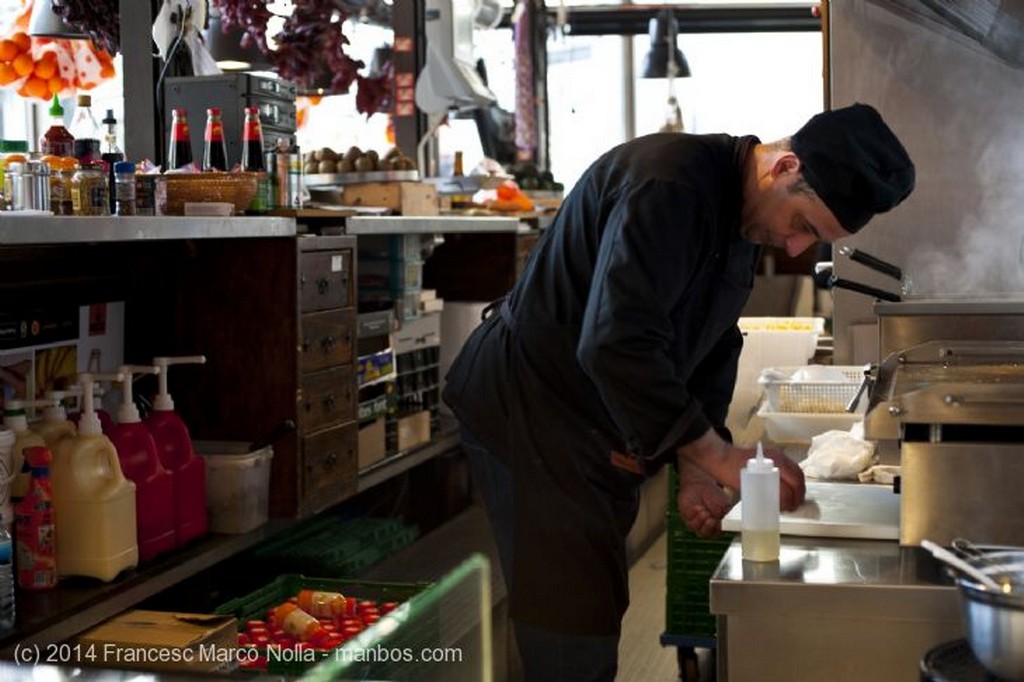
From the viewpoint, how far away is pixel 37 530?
3.10 m

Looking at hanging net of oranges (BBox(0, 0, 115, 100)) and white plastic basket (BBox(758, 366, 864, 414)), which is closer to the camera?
white plastic basket (BBox(758, 366, 864, 414))

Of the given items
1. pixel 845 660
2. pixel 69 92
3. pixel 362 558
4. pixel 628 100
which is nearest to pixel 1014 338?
pixel 845 660

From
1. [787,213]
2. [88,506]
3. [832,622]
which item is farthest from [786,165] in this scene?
[88,506]

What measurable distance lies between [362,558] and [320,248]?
1073 mm

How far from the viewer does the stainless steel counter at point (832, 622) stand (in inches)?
82.8

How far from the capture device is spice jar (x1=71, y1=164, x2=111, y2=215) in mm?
3199

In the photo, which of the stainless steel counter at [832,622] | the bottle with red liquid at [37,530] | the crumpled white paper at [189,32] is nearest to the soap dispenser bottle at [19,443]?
the bottle with red liquid at [37,530]

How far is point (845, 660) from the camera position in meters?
2.14

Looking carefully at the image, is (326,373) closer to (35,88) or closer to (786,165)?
(35,88)

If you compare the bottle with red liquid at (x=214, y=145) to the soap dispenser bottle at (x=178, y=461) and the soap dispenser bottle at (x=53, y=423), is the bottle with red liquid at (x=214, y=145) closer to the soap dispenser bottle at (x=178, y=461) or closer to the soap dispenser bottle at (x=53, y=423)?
the soap dispenser bottle at (x=178, y=461)

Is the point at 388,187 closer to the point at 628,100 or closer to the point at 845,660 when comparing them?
the point at 845,660

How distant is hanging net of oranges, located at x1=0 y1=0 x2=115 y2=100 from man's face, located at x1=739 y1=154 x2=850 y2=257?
9.33 feet

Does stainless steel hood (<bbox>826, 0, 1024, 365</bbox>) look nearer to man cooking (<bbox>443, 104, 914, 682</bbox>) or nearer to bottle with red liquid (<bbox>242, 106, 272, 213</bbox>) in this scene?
man cooking (<bbox>443, 104, 914, 682</bbox>)

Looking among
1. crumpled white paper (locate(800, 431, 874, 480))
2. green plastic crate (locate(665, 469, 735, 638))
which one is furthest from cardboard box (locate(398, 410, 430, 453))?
crumpled white paper (locate(800, 431, 874, 480))
